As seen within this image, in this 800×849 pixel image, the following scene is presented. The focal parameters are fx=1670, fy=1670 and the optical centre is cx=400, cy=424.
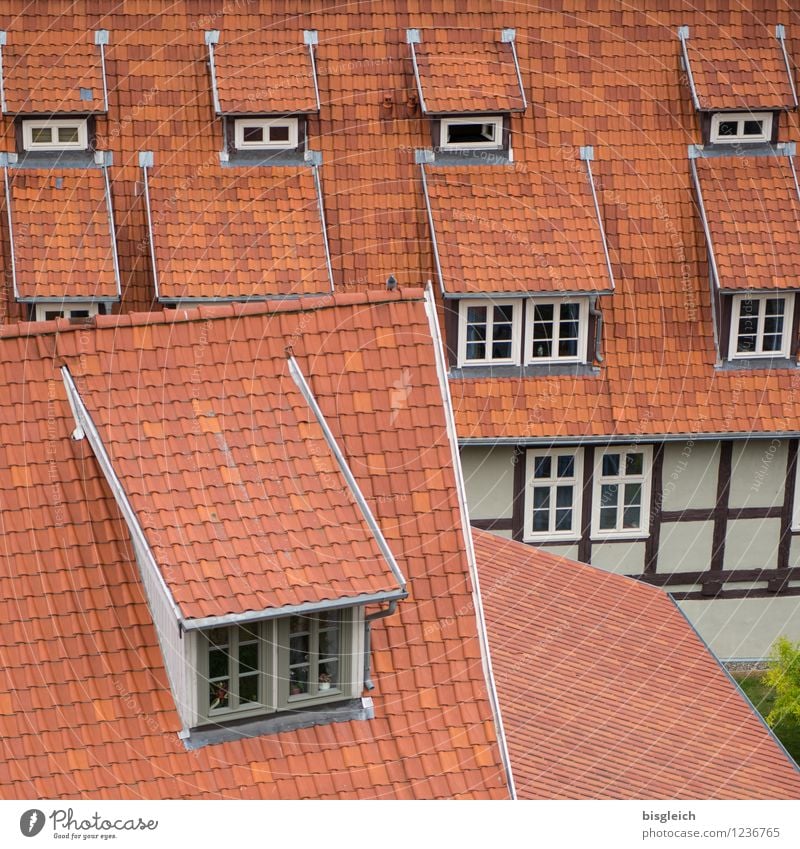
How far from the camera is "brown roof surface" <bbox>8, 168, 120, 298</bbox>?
2234cm

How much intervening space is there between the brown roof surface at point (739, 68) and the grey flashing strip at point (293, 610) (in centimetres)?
1337

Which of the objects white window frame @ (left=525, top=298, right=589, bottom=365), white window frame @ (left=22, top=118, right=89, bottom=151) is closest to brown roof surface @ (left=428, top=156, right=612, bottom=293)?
white window frame @ (left=525, top=298, right=589, bottom=365)

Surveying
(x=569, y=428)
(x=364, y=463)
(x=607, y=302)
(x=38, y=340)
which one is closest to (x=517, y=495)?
(x=569, y=428)

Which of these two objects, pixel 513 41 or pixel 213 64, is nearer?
pixel 213 64

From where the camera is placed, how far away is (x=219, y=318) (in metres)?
14.1

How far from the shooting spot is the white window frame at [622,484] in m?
23.9

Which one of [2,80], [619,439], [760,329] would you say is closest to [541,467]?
[619,439]

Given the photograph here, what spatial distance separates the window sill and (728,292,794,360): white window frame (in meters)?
12.1

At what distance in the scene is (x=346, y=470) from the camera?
13797mm

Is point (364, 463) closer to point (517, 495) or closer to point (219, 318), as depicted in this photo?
point (219, 318)

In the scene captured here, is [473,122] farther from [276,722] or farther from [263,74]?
[276,722]

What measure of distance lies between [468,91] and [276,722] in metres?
12.7

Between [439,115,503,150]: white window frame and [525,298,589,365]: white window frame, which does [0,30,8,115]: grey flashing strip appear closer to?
[439,115,503,150]: white window frame

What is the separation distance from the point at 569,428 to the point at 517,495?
1.31 metres
